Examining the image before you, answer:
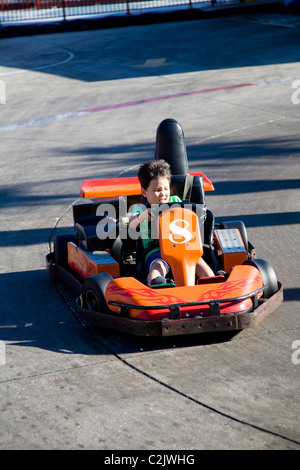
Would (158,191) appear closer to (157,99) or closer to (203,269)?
(203,269)

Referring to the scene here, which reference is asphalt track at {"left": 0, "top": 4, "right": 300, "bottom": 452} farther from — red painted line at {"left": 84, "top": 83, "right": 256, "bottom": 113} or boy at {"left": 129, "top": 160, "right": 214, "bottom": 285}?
boy at {"left": 129, "top": 160, "right": 214, "bottom": 285}

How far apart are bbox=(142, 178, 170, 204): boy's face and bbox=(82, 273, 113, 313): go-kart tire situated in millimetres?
670

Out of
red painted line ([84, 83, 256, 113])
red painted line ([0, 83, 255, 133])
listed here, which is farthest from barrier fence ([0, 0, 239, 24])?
red painted line ([0, 83, 255, 133])

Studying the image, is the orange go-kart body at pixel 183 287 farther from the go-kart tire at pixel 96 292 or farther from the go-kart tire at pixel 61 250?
the go-kart tire at pixel 61 250

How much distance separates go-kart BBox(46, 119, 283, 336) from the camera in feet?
14.7

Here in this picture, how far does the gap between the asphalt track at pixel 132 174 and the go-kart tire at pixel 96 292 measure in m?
0.17

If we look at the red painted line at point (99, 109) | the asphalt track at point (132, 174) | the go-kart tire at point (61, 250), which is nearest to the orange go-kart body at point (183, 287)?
the asphalt track at point (132, 174)

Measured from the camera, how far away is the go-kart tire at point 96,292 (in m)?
4.75

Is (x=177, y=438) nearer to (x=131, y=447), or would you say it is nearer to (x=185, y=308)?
(x=131, y=447)

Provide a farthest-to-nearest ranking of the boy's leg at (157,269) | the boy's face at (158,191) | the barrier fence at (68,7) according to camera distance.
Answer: the barrier fence at (68,7) < the boy's face at (158,191) < the boy's leg at (157,269)

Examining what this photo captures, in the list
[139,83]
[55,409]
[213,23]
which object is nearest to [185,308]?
[55,409]

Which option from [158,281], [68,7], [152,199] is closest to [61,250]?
[152,199]

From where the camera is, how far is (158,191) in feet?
17.0

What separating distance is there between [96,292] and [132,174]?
13.2 feet
